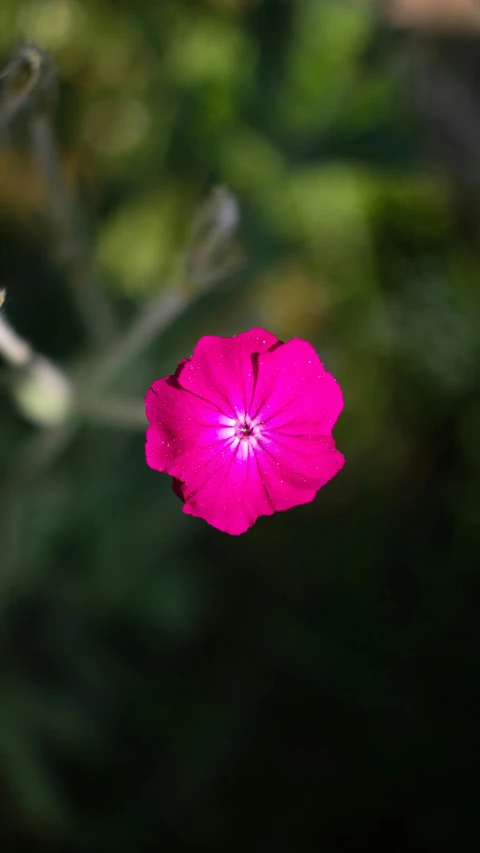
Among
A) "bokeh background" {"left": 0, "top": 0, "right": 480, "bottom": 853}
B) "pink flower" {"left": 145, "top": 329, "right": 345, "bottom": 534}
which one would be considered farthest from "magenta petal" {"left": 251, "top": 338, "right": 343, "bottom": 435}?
"bokeh background" {"left": 0, "top": 0, "right": 480, "bottom": 853}

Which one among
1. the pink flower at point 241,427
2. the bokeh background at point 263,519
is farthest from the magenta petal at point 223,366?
the bokeh background at point 263,519

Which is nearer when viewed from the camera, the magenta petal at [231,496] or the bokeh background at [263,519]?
the magenta petal at [231,496]

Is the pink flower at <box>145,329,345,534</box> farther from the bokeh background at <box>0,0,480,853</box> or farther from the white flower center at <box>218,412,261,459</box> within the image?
the bokeh background at <box>0,0,480,853</box>

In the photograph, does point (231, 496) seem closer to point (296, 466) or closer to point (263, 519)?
point (296, 466)

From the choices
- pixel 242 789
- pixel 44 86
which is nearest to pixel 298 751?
pixel 242 789

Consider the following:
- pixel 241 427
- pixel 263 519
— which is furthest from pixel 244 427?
pixel 263 519

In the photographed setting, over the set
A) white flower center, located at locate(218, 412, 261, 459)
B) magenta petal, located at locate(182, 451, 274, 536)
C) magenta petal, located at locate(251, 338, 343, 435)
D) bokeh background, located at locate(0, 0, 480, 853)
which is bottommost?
magenta petal, located at locate(182, 451, 274, 536)

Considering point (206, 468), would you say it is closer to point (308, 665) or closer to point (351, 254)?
point (308, 665)

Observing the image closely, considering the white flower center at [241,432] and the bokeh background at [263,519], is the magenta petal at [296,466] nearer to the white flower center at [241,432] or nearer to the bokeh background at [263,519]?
the white flower center at [241,432]
